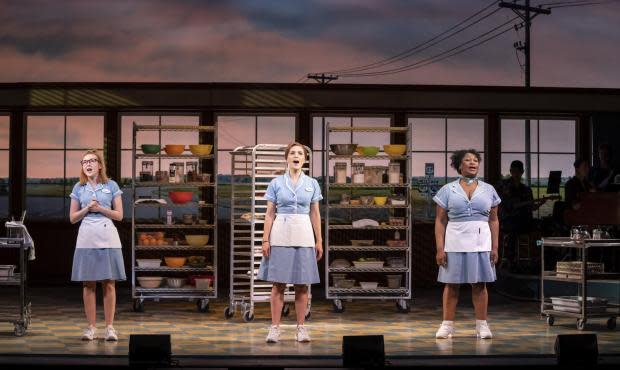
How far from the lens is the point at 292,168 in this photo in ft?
26.4

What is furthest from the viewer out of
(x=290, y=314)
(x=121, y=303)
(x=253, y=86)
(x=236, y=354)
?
(x=253, y=86)

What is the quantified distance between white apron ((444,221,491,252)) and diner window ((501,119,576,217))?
5.07 metres

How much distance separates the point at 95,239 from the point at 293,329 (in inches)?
82.4

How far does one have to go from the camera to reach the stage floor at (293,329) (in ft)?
24.3

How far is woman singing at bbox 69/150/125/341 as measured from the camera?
797cm

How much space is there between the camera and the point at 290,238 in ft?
26.2

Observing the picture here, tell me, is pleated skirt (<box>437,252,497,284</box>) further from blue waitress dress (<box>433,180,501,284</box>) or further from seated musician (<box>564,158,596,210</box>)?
seated musician (<box>564,158,596,210</box>)

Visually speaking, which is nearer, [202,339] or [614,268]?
[202,339]

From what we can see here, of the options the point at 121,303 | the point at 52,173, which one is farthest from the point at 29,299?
the point at 52,173

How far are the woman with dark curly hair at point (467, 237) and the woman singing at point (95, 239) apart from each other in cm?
272

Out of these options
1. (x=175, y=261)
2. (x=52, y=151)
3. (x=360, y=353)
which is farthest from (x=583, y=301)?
(x=52, y=151)

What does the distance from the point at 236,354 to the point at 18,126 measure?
6935 millimetres

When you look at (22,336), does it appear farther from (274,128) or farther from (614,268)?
(614,268)

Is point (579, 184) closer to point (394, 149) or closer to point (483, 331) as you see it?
point (394, 149)
